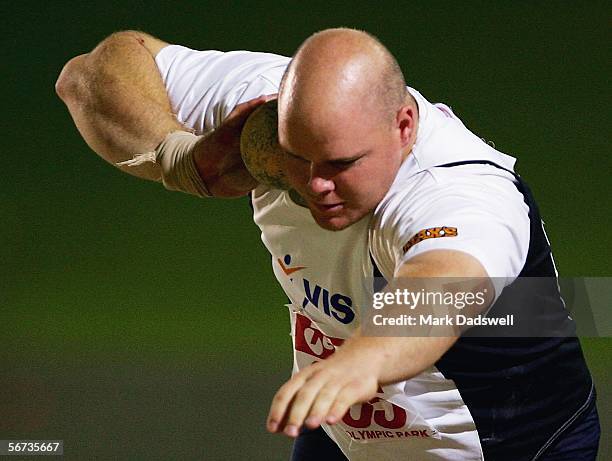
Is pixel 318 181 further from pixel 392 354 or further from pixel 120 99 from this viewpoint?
pixel 120 99

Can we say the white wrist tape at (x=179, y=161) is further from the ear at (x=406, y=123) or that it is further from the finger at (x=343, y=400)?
the finger at (x=343, y=400)

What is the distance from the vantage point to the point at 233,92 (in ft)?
5.28

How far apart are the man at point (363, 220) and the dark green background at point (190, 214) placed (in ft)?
4.29

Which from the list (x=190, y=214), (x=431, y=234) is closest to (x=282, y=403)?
(x=431, y=234)

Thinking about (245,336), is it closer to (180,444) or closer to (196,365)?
(196,365)

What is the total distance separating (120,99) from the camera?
5.34ft

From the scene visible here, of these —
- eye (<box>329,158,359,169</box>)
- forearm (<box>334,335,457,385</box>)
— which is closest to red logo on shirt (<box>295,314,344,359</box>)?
eye (<box>329,158,359,169</box>)

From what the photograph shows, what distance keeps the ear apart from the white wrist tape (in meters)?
0.27

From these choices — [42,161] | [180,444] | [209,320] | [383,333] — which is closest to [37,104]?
[42,161]

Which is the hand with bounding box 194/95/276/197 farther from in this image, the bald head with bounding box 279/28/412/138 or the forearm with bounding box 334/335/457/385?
the forearm with bounding box 334/335/457/385

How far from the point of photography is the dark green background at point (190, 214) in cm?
312

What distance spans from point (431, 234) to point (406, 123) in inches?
7.5

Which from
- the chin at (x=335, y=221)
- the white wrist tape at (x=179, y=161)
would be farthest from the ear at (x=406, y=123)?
the white wrist tape at (x=179, y=161)

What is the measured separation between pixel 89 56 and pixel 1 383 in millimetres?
1723
